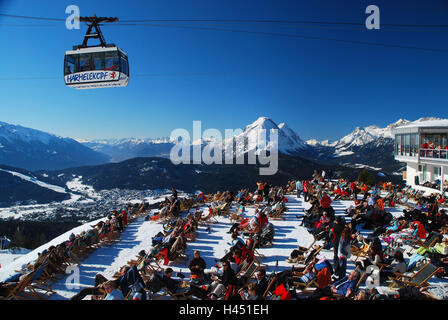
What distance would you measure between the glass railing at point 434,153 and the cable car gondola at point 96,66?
21.6 meters

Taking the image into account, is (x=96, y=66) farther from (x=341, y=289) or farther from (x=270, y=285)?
(x=341, y=289)

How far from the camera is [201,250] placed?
898 centimetres

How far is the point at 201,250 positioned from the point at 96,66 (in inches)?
322

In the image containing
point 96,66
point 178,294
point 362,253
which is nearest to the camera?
point 178,294

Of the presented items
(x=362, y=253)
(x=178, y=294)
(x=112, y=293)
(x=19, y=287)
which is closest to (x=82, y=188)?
(x=19, y=287)

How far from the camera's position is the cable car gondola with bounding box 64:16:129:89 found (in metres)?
9.79

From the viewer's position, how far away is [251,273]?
5934 mm

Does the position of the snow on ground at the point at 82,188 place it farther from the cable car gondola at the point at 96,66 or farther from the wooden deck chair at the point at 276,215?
the wooden deck chair at the point at 276,215

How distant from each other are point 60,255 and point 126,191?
159 m

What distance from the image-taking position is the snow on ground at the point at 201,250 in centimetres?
692

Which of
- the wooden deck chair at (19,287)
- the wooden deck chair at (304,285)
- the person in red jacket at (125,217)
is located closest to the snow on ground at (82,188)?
the person in red jacket at (125,217)

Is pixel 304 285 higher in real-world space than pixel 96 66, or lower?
lower
